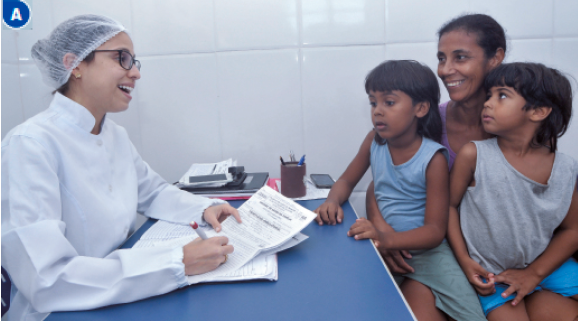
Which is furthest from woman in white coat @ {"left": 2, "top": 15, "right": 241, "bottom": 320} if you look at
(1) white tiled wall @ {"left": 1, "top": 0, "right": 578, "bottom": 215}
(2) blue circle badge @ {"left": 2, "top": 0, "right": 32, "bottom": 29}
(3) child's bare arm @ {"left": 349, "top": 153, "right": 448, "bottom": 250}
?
(2) blue circle badge @ {"left": 2, "top": 0, "right": 32, "bottom": 29}

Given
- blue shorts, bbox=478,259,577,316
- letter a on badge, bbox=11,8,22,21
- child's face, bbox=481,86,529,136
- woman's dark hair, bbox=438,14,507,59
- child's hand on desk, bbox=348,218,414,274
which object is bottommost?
blue shorts, bbox=478,259,577,316

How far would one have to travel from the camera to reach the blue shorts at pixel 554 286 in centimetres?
99

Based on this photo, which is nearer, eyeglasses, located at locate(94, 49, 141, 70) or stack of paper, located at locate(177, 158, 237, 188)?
eyeglasses, located at locate(94, 49, 141, 70)

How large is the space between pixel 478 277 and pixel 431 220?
0.69ft

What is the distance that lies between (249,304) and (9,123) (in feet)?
6.06

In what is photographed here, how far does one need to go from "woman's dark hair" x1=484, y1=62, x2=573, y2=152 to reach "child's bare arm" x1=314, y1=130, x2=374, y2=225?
1.73 ft

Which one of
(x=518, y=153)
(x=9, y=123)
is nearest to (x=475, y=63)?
(x=518, y=153)

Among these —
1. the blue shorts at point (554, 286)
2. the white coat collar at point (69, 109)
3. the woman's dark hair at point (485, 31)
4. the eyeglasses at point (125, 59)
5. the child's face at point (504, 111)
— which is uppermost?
the woman's dark hair at point (485, 31)

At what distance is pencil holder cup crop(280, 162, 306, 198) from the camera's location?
52.2 inches

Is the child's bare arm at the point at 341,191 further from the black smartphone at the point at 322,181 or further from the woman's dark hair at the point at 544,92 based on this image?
the woman's dark hair at the point at 544,92

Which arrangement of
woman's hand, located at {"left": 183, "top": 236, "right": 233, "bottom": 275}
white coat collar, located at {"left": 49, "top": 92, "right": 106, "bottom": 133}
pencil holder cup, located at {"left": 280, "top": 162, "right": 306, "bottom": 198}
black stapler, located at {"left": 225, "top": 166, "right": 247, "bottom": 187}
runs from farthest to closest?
black stapler, located at {"left": 225, "top": 166, "right": 247, "bottom": 187}
pencil holder cup, located at {"left": 280, "top": 162, "right": 306, "bottom": 198}
white coat collar, located at {"left": 49, "top": 92, "right": 106, "bottom": 133}
woman's hand, located at {"left": 183, "top": 236, "right": 233, "bottom": 275}

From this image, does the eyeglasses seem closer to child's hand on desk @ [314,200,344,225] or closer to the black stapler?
the black stapler

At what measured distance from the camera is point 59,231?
724mm

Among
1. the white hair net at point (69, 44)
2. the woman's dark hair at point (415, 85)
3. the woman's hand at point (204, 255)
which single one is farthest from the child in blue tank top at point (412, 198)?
the white hair net at point (69, 44)
